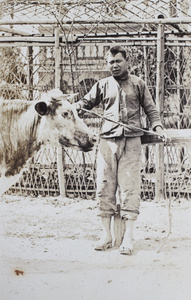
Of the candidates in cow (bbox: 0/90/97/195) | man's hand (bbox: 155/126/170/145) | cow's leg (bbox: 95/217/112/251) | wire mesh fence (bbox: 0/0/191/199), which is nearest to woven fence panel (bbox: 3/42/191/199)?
wire mesh fence (bbox: 0/0/191/199)

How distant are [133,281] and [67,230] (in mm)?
726

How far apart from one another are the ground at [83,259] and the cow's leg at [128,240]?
1.9 inches

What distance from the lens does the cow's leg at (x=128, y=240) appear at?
3.02 meters

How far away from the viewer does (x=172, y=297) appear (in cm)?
277

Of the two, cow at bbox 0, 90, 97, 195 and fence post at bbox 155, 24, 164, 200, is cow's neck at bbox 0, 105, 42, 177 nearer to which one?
cow at bbox 0, 90, 97, 195

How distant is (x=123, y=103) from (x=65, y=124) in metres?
0.45

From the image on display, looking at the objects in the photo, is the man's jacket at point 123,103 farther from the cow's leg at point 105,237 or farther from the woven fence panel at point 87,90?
the cow's leg at point 105,237

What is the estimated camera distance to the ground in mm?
2834

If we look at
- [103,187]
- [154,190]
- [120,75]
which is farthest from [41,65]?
[154,190]

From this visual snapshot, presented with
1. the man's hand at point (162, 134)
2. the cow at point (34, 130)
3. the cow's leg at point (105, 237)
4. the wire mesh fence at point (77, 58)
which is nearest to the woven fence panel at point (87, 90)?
the wire mesh fence at point (77, 58)

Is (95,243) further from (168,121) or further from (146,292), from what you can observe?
(168,121)

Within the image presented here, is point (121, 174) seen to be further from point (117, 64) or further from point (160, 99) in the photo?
point (160, 99)

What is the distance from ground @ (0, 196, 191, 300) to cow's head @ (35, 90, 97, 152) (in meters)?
0.77

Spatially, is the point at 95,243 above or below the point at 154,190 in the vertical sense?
below
